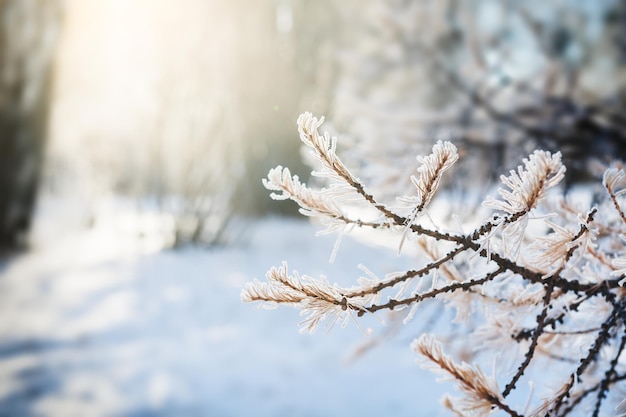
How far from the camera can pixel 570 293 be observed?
1.12 m

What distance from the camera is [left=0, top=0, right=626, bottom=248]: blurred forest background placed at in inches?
94.3

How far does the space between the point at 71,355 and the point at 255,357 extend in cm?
153

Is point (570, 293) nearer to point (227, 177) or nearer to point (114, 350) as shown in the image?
point (114, 350)

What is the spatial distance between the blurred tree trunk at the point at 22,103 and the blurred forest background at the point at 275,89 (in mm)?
19

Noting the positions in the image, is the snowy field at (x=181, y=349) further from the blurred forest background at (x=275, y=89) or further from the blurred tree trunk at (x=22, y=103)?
the blurred tree trunk at (x=22, y=103)

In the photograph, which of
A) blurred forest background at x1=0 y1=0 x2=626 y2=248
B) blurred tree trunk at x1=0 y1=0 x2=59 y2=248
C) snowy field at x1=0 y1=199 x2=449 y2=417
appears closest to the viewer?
blurred forest background at x1=0 y1=0 x2=626 y2=248

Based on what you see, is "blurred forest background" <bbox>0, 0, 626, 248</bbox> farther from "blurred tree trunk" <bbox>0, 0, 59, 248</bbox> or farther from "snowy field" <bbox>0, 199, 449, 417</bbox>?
"snowy field" <bbox>0, 199, 449, 417</bbox>

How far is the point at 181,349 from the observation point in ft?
13.0

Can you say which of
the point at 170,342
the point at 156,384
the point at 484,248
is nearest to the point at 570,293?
the point at 484,248

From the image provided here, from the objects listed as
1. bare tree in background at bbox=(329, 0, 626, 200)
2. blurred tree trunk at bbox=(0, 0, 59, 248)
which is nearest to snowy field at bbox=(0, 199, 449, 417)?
bare tree in background at bbox=(329, 0, 626, 200)

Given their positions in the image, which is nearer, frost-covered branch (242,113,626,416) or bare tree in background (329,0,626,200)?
frost-covered branch (242,113,626,416)

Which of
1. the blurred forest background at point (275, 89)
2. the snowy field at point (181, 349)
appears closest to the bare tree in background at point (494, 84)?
the blurred forest background at point (275, 89)

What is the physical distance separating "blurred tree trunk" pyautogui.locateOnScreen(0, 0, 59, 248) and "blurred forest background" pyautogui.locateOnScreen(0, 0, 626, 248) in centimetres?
2

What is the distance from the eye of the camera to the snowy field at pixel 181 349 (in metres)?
3.17
